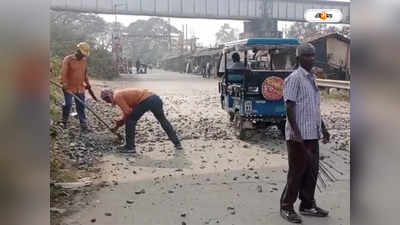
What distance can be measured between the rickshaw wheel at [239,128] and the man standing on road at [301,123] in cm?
290

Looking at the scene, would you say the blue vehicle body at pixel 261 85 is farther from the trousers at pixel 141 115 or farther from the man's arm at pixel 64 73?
the man's arm at pixel 64 73

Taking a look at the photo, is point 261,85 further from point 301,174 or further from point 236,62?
point 301,174

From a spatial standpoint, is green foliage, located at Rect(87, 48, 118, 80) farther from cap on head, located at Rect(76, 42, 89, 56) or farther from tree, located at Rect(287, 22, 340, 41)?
tree, located at Rect(287, 22, 340, 41)

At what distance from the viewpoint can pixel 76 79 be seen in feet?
17.0

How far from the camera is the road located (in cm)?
338

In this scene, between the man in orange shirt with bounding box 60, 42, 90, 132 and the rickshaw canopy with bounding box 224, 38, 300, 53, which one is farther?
the rickshaw canopy with bounding box 224, 38, 300, 53

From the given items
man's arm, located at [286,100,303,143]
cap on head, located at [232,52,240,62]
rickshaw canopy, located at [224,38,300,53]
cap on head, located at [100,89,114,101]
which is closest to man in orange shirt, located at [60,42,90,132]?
cap on head, located at [100,89,114,101]

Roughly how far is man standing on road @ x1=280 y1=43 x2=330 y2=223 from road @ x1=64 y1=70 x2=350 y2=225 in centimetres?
33

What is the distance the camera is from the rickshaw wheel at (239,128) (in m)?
6.15

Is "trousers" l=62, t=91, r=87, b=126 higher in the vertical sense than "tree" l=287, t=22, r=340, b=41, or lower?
lower

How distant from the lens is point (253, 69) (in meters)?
5.96
